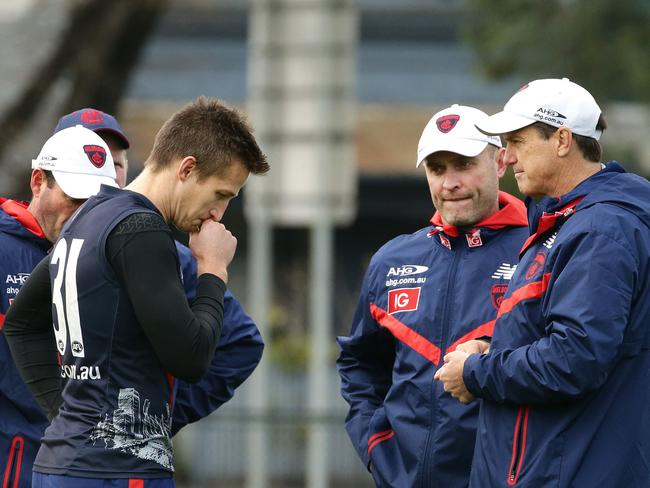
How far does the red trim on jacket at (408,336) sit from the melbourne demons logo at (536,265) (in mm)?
671

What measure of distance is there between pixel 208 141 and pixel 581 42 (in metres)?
8.81

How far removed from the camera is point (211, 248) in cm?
389

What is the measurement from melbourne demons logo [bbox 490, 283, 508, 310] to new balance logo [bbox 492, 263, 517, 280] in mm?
34

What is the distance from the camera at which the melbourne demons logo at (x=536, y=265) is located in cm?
402

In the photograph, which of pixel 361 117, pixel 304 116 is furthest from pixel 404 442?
pixel 361 117

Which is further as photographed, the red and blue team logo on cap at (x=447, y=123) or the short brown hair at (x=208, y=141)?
the red and blue team logo on cap at (x=447, y=123)

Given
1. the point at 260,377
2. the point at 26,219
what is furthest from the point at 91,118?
the point at 260,377

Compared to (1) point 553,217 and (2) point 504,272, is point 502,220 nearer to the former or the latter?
(2) point 504,272

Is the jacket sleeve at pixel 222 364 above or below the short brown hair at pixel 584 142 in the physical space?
below

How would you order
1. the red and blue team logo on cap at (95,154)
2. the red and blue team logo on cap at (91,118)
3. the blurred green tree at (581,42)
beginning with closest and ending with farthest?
the red and blue team logo on cap at (95,154)
the red and blue team logo on cap at (91,118)
the blurred green tree at (581,42)

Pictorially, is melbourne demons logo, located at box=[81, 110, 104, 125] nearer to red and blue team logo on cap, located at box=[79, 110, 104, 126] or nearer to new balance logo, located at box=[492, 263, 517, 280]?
red and blue team logo on cap, located at box=[79, 110, 104, 126]

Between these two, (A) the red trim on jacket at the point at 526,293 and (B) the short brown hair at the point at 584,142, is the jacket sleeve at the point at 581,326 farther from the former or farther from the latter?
(B) the short brown hair at the point at 584,142

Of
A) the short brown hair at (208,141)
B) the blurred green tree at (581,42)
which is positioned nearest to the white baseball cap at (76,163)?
the short brown hair at (208,141)

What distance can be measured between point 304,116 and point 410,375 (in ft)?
20.6
